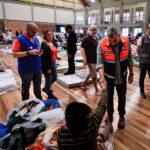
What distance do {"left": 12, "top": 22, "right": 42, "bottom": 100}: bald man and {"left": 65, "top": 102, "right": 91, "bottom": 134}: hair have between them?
147 centimetres

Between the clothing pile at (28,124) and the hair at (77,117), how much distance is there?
0.85 m

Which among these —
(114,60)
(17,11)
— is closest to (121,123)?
(114,60)

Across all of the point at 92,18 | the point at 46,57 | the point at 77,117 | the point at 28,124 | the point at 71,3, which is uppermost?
the point at 71,3

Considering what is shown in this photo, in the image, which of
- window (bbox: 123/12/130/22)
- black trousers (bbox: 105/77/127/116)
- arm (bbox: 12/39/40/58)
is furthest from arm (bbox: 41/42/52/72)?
window (bbox: 123/12/130/22)

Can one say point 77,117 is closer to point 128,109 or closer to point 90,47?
point 128,109

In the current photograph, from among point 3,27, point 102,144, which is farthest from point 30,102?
point 3,27

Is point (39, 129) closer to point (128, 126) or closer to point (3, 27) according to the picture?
point (128, 126)

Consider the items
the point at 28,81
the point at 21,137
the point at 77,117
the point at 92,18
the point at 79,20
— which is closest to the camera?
the point at 77,117

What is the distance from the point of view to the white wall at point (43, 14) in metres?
17.5

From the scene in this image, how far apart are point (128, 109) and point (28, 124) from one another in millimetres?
1712

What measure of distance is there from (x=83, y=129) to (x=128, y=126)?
155cm

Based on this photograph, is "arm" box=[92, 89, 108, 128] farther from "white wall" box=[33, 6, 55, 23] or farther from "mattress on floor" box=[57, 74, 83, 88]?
"white wall" box=[33, 6, 55, 23]

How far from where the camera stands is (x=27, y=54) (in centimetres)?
220

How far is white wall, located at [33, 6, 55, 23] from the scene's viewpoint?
17497mm
